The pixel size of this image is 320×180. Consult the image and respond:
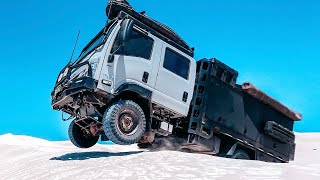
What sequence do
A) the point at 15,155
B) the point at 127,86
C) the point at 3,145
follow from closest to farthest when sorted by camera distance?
the point at 127,86
the point at 15,155
the point at 3,145

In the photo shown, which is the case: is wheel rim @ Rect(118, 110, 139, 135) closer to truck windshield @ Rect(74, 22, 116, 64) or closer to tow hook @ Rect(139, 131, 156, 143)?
tow hook @ Rect(139, 131, 156, 143)

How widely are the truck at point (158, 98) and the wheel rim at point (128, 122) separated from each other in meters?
0.02

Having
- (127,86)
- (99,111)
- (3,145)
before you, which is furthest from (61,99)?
(3,145)

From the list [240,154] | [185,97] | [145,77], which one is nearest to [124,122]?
[145,77]

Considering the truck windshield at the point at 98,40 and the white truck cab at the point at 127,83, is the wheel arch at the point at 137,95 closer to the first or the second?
the white truck cab at the point at 127,83

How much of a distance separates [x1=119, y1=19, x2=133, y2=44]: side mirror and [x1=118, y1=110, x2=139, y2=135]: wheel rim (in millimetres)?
1373

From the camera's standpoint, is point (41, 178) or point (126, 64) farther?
point (126, 64)

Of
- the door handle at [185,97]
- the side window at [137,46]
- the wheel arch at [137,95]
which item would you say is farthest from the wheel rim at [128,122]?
the door handle at [185,97]

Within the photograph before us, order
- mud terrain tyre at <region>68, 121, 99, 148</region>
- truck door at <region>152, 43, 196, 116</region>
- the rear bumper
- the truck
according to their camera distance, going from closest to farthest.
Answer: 1. the rear bumper
2. the truck
3. truck door at <region>152, 43, 196, 116</region>
4. mud terrain tyre at <region>68, 121, 99, 148</region>

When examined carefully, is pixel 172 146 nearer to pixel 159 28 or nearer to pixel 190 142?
pixel 190 142

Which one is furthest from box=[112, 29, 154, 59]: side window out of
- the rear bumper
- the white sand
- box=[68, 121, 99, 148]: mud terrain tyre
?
box=[68, 121, 99, 148]: mud terrain tyre

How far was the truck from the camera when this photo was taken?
25.0 feet

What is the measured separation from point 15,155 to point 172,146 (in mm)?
5201

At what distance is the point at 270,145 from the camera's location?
393 inches
